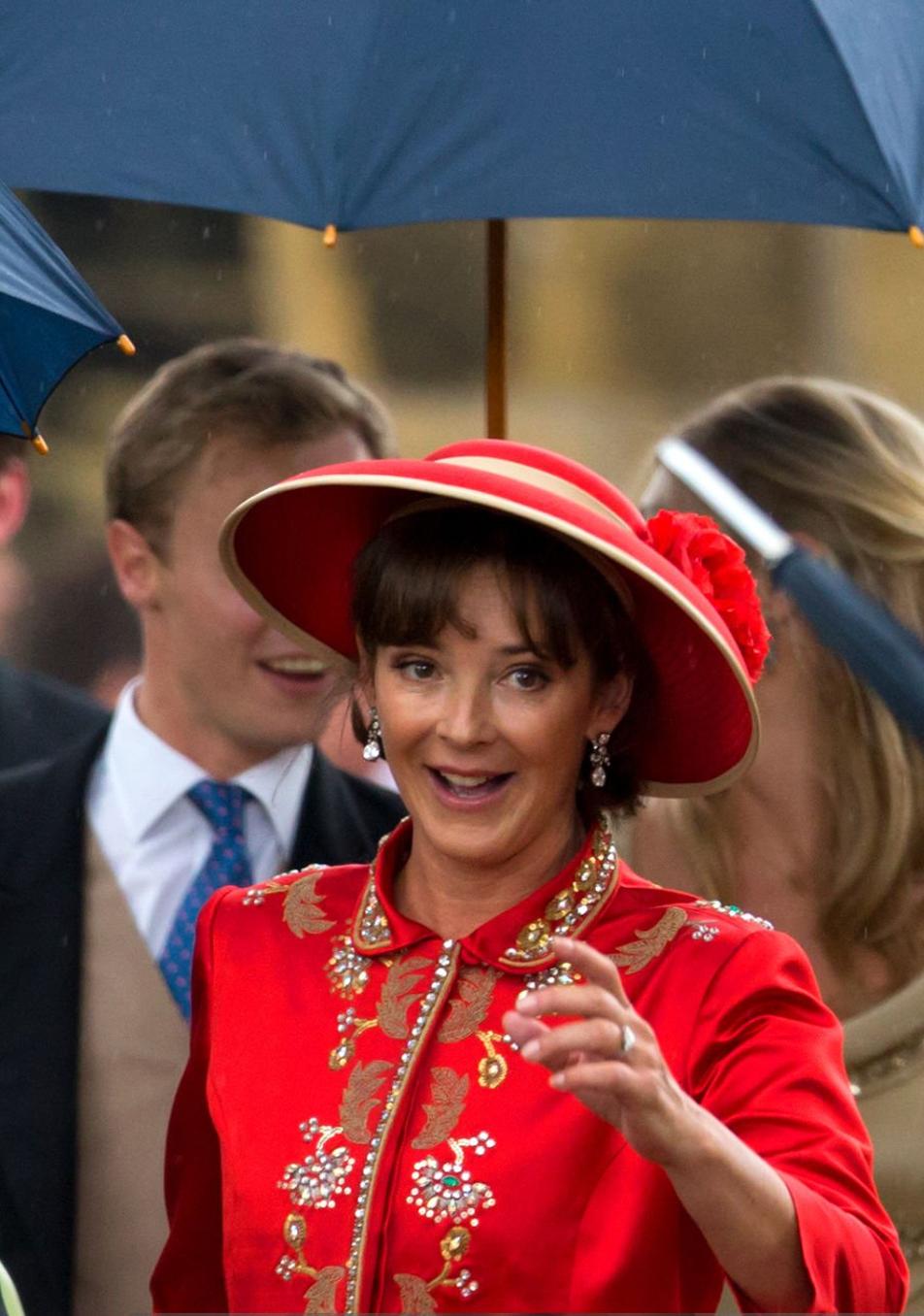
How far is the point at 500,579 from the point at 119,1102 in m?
1.38

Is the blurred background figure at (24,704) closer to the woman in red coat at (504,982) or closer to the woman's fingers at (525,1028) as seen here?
the woman in red coat at (504,982)

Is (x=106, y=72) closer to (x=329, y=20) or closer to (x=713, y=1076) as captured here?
(x=329, y=20)

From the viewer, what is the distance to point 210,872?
3678 mm

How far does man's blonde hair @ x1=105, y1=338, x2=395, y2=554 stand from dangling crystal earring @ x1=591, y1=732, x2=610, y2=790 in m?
1.26

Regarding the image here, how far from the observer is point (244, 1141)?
2.53 metres

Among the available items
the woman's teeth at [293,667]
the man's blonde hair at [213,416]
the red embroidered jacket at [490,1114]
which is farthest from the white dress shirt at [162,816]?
the red embroidered jacket at [490,1114]

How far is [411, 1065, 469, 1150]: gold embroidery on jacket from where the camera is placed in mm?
2449

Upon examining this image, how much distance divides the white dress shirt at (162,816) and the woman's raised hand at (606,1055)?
5.26 ft

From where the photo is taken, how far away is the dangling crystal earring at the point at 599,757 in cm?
259

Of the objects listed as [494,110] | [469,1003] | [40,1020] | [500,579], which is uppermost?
[494,110]

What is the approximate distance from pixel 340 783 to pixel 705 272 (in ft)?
4.49

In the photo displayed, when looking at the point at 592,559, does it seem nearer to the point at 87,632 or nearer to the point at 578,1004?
the point at 578,1004

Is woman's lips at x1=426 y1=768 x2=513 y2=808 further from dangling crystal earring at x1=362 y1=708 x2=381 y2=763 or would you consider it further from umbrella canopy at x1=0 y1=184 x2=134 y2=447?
umbrella canopy at x1=0 y1=184 x2=134 y2=447

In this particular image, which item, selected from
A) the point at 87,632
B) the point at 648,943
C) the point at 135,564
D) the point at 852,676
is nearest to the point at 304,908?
the point at 648,943
